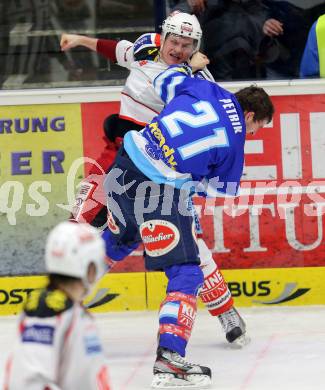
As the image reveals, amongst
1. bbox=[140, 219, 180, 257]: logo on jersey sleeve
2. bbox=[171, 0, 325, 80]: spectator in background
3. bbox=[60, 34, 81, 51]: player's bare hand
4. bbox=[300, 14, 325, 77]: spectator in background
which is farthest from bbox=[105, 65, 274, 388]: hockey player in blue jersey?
bbox=[171, 0, 325, 80]: spectator in background

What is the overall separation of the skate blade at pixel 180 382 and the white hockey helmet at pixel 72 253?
1.58m

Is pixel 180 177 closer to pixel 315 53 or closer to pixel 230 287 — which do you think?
pixel 230 287

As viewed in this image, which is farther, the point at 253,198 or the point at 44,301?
the point at 253,198

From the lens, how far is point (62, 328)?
3014 millimetres

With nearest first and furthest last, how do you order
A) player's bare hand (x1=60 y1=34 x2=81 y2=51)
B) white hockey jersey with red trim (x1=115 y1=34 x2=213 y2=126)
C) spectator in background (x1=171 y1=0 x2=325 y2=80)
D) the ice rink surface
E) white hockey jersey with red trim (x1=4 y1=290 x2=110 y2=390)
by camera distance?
white hockey jersey with red trim (x1=4 y1=290 x2=110 y2=390) < the ice rink surface < white hockey jersey with red trim (x1=115 y1=34 x2=213 y2=126) < player's bare hand (x1=60 y1=34 x2=81 y2=51) < spectator in background (x1=171 y1=0 x2=325 y2=80)

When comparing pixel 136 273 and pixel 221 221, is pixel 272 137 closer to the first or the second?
pixel 221 221

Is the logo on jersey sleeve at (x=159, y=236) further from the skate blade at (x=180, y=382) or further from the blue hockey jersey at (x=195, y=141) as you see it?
the skate blade at (x=180, y=382)

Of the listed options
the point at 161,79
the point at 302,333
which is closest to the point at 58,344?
the point at 161,79

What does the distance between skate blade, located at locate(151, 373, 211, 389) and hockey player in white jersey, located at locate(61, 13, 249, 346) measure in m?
0.65

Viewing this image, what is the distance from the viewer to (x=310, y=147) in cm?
576

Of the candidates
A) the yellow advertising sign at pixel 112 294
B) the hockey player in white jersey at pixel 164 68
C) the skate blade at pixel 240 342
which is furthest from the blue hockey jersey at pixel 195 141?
the yellow advertising sign at pixel 112 294

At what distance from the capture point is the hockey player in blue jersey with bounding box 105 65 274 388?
4555mm

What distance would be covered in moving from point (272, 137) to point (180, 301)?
4.71ft

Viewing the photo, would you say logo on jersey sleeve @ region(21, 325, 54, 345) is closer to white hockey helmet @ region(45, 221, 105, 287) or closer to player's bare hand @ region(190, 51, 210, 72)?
white hockey helmet @ region(45, 221, 105, 287)
